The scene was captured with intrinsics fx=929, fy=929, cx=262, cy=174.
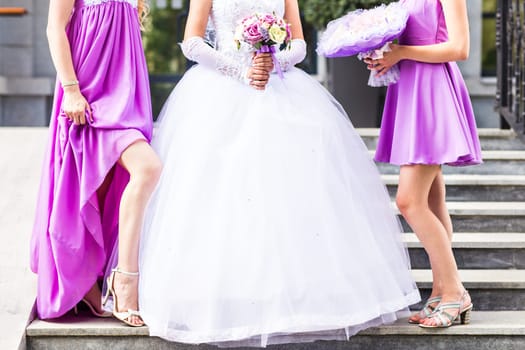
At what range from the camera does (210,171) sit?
14.1ft

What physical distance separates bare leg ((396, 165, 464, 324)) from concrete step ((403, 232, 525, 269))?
898mm

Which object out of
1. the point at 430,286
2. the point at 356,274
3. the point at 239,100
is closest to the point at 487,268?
the point at 430,286

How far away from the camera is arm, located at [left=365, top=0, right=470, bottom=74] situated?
14.1 feet

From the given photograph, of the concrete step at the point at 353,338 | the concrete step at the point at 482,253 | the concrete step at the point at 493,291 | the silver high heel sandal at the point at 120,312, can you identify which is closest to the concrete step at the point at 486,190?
the concrete step at the point at 482,253

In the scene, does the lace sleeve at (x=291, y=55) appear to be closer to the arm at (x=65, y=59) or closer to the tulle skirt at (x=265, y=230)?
the tulle skirt at (x=265, y=230)

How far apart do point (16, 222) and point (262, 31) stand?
2.03 m

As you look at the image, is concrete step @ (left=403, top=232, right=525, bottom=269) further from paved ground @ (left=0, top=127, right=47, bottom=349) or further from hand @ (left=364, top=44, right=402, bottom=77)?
paved ground @ (left=0, top=127, right=47, bottom=349)

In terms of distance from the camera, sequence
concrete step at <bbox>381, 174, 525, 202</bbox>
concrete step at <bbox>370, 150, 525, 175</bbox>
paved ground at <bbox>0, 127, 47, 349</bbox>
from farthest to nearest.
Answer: concrete step at <bbox>370, 150, 525, 175</bbox> → concrete step at <bbox>381, 174, 525, 202</bbox> → paved ground at <bbox>0, 127, 47, 349</bbox>

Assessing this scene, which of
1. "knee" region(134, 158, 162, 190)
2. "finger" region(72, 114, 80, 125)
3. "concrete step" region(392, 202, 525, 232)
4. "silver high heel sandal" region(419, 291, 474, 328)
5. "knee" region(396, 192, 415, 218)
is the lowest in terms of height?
"silver high heel sandal" region(419, 291, 474, 328)

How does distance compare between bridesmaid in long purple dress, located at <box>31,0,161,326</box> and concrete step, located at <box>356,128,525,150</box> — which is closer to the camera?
bridesmaid in long purple dress, located at <box>31,0,161,326</box>

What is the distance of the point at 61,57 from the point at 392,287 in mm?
1919

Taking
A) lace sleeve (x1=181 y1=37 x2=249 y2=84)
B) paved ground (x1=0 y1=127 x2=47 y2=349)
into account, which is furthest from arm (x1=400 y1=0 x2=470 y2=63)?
paved ground (x1=0 y1=127 x2=47 y2=349)

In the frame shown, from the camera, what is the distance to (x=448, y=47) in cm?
432

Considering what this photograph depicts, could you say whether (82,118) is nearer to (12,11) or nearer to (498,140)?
(498,140)
